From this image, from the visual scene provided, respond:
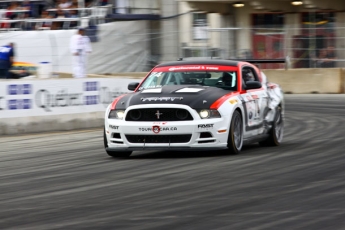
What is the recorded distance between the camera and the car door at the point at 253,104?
39.8ft

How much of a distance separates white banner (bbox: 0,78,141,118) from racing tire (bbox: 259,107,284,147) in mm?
5161

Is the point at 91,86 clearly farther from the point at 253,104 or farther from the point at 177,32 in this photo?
the point at 177,32

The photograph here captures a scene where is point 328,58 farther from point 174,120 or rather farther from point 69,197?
point 69,197

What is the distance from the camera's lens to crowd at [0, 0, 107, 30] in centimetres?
3166

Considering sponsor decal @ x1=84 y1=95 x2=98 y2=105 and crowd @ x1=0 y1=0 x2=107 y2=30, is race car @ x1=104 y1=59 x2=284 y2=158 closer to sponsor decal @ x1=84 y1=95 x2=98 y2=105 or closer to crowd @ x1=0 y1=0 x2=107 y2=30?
sponsor decal @ x1=84 y1=95 x2=98 y2=105

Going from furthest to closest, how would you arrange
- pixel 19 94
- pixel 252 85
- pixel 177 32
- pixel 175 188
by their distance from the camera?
1. pixel 177 32
2. pixel 19 94
3. pixel 252 85
4. pixel 175 188

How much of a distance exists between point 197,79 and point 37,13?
69.8 feet

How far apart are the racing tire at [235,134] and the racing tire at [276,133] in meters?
1.40

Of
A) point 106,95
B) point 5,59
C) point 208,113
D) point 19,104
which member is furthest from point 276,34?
point 208,113

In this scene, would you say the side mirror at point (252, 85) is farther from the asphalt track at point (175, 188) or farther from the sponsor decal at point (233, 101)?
the asphalt track at point (175, 188)

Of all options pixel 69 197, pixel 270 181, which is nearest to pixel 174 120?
pixel 270 181

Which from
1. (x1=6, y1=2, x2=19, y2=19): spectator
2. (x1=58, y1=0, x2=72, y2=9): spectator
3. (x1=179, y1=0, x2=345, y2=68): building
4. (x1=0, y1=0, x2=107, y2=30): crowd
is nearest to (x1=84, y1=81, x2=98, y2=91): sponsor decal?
(x1=179, y1=0, x2=345, y2=68): building

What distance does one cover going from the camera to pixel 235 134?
11617 mm

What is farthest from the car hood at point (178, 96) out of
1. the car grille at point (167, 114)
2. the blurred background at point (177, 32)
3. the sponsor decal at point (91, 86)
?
the blurred background at point (177, 32)
